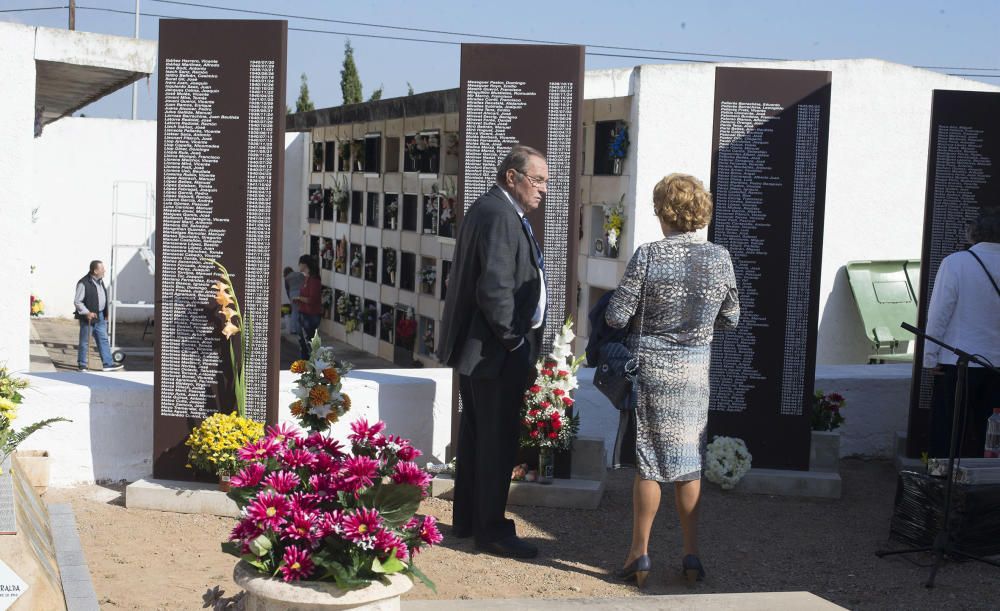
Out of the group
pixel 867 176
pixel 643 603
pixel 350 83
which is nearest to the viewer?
pixel 643 603

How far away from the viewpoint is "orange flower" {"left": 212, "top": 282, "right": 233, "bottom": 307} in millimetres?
5254

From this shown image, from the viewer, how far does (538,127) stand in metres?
5.50

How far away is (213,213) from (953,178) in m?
3.77

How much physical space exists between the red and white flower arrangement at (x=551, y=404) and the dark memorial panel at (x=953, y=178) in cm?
199

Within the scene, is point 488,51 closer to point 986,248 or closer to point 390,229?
point 986,248

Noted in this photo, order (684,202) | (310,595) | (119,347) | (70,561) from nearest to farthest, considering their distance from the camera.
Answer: (310,595) → (684,202) → (70,561) → (119,347)

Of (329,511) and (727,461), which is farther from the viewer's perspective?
(727,461)

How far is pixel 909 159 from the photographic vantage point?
11359 millimetres

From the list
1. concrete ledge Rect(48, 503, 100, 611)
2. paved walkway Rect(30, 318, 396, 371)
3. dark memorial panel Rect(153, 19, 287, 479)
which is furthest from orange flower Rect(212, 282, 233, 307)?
paved walkway Rect(30, 318, 396, 371)

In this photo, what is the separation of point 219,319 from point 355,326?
11.2 metres

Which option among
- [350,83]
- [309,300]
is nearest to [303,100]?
[350,83]

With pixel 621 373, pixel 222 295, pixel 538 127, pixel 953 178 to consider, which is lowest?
pixel 621 373

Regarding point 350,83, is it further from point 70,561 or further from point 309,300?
point 70,561

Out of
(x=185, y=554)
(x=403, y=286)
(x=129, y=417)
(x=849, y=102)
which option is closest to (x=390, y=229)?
(x=403, y=286)
